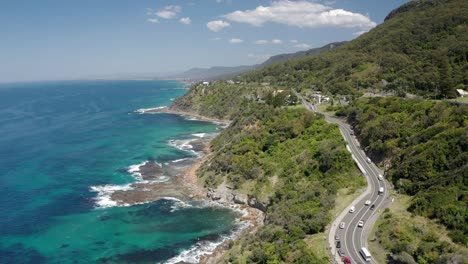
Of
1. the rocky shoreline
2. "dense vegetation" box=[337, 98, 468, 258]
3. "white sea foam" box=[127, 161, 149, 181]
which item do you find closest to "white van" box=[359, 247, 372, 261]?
"dense vegetation" box=[337, 98, 468, 258]

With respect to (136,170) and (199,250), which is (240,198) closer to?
(199,250)

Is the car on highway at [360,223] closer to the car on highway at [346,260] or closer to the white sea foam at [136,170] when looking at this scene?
the car on highway at [346,260]

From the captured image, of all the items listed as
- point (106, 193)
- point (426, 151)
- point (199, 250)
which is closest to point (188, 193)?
point (106, 193)

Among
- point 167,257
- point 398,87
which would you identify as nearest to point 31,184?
point 167,257

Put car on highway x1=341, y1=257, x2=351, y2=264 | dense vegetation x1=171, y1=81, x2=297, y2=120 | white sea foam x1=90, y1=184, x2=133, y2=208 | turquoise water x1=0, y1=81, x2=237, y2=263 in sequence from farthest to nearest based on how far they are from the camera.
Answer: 1. dense vegetation x1=171, y1=81, x2=297, y2=120
2. white sea foam x1=90, y1=184, x2=133, y2=208
3. turquoise water x1=0, y1=81, x2=237, y2=263
4. car on highway x1=341, y1=257, x2=351, y2=264

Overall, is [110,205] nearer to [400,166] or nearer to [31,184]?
[31,184]

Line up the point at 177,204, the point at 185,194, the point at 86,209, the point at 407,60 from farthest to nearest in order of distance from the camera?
the point at 407,60
the point at 185,194
the point at 177,204
the point at 86,209

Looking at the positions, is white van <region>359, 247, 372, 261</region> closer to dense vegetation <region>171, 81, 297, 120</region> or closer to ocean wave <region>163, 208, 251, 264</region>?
ocean wave <region>163, 208, 251, 264</region>
